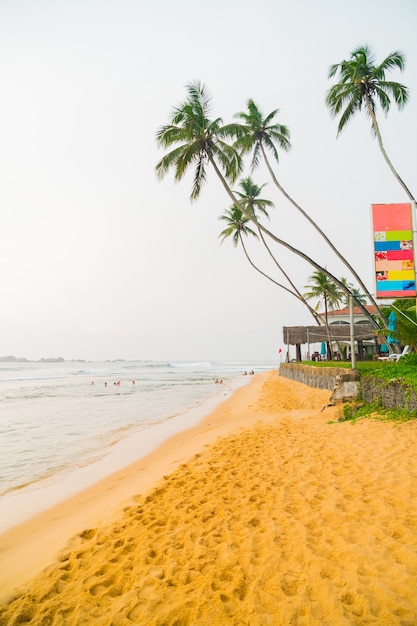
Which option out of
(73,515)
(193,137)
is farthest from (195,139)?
(73,515)

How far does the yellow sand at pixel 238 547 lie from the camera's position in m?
2.46

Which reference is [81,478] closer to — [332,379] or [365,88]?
[332,379]

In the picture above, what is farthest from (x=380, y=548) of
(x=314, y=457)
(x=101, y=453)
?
(x=101, y=453)

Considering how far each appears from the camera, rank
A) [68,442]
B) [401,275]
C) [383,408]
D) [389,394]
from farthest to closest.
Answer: [68,442] → [383,408] → [389,394] → [401,275]

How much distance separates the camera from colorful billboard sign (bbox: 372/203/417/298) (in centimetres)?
733

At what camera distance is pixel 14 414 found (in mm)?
14680

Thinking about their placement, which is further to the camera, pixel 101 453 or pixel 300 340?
pixel 300 340

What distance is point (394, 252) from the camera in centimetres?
739

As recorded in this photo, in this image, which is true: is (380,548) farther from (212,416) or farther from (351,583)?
(212,416)

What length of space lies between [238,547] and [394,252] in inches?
257

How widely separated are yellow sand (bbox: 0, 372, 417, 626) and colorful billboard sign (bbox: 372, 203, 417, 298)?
10.4ft

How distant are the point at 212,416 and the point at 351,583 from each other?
10.7m

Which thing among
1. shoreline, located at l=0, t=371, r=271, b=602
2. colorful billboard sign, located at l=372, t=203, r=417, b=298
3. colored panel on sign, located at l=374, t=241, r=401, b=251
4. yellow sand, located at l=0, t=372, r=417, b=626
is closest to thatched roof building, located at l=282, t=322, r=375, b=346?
colorful billboard sign, located at l=372, t=203, r=417, b=298

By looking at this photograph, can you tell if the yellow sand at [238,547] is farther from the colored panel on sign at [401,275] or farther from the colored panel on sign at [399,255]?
the colored panel on sign at [399,255]
